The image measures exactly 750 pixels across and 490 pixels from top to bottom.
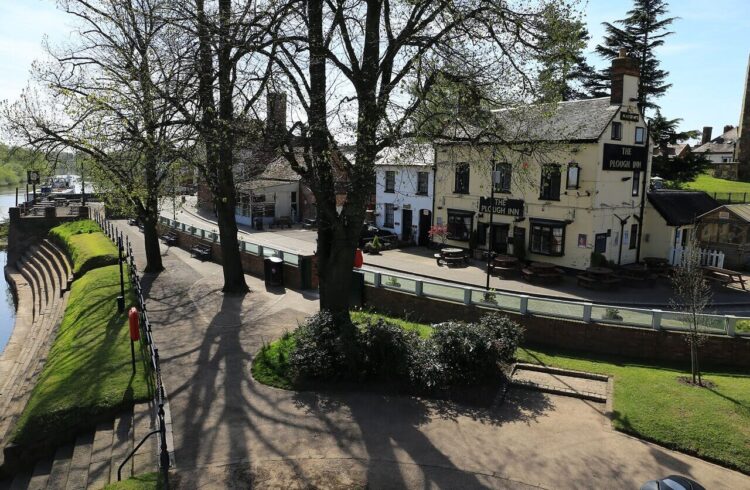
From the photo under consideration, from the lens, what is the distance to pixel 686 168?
38.3m

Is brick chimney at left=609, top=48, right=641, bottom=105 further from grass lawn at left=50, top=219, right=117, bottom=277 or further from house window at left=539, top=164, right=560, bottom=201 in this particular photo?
grass lawn at left=50, top=219, right=117, bottom=277

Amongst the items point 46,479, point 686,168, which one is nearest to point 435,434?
→ point 46,479

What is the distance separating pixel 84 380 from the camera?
36.3 ft

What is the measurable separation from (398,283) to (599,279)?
993cm

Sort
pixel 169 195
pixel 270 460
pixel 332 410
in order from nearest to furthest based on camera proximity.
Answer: pixel 270 460
pixel 332 410
pixel 169 195

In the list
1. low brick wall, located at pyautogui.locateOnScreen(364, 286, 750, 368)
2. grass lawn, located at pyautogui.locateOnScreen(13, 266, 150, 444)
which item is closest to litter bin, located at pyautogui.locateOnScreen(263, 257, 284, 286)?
grass lawn, located at pyautogui.locateOnScreen(13, 266, 150, 444)

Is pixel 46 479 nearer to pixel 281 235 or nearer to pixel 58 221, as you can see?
pixel 281 235

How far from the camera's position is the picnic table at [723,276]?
Answer: 21.8 meters

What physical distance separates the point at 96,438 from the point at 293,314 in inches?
305

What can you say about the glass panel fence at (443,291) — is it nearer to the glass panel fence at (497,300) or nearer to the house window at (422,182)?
the glass panel fence at (497,300)

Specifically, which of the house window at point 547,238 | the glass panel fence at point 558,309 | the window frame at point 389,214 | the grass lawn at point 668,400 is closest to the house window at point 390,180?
the window frame at point 389,214

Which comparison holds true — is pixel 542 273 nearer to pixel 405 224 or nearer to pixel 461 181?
pixel 461 181

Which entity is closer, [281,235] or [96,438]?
[96,438]

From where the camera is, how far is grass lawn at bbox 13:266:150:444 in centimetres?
947
